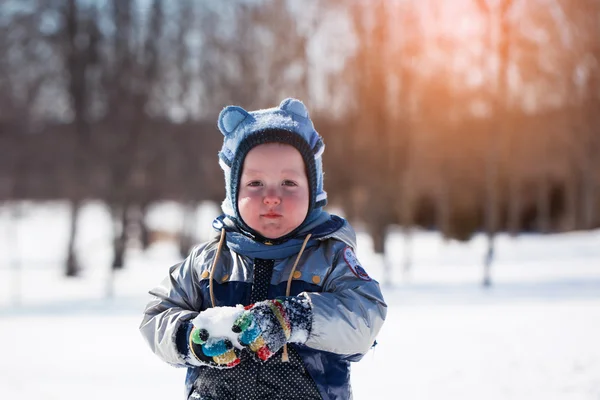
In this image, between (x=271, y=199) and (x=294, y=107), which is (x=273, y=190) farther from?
(x=294, y=107)

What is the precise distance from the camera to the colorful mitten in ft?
5.54

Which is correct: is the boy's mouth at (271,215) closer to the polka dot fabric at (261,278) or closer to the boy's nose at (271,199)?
the boy's nose at (271,199)

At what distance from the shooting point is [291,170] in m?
2.02

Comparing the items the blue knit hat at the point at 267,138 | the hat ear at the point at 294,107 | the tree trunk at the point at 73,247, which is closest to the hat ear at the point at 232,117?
the blue knit hat at the point at 267,138

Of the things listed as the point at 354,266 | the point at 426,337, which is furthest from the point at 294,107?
the point at 426,337

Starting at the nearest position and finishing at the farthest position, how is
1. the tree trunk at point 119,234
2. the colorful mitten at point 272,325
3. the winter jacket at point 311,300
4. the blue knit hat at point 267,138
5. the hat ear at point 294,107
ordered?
the colorful mitten at point 272,325
the winter jacket at point 311,300
the blue knit hat at point 267,138
the hat ear at point 294,107
the tree trunk at point 119,234

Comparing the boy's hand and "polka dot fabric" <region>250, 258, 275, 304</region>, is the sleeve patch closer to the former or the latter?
"polka dot fabric" <region>250, 258, 275, 304</region>

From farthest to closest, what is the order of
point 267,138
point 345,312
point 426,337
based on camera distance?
point 426,337 < point 267,138 < point 345,312

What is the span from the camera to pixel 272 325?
1700 millimetres

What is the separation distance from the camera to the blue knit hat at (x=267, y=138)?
2.04 m

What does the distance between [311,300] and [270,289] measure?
20 cm

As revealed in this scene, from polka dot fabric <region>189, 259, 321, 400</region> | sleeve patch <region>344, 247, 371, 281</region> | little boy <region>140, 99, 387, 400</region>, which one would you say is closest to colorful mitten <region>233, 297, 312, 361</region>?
little boy <region>140, 99, 387, 400</region>

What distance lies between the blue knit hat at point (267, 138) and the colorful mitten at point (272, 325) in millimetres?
366

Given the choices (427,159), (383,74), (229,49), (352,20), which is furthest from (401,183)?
(427,159)
